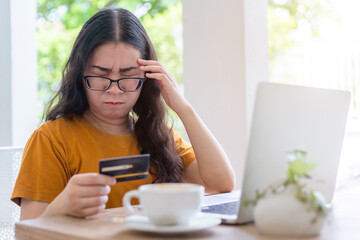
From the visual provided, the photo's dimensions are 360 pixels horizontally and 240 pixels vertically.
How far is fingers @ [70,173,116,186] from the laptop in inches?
9.0

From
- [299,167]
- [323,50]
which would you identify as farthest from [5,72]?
[323,50]

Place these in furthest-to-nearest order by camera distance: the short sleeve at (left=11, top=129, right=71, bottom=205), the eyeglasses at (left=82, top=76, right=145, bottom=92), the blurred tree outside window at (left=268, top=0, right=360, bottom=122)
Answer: the blurred tree outside window at (left=268, top=0, right=360, bottom=122) → the eyeglasses at (left=82, top=76, right=145, bottom=92) → the short sleeve at (left=11, top=129, right=71, bottom=205)

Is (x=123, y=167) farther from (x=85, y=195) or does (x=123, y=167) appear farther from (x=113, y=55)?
(x=113, y=55)

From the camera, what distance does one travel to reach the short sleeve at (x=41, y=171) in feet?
4.30

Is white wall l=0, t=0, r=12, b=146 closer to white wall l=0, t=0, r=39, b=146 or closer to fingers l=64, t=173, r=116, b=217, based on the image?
white wall l=0, t=0, r=39, b=146

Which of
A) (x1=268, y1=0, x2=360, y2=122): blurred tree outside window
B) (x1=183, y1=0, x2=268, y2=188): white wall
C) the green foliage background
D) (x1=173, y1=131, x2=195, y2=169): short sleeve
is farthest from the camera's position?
the green foliage background

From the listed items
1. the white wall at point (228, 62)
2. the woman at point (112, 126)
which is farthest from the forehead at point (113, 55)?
the white wall at point (228, 62)

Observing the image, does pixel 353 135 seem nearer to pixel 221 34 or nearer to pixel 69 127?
pixel 221 34

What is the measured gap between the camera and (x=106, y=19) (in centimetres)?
154

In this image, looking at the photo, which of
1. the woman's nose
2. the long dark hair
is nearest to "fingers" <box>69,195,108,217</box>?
the woman's nose

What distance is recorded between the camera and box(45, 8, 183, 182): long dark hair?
58.9 inches

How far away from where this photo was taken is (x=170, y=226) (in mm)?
837

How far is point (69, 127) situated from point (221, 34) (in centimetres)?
105

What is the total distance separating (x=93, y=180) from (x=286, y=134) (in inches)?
14.5
